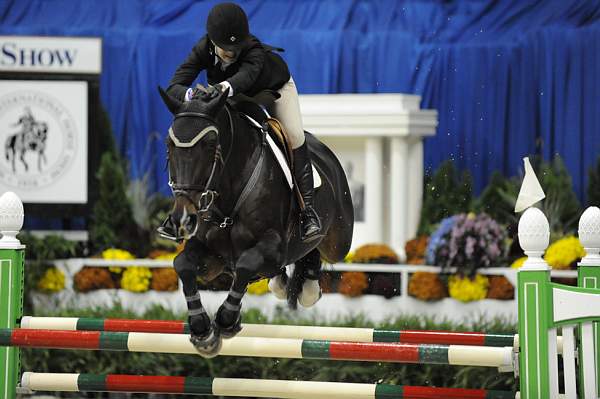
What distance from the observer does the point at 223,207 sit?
4.62 meters

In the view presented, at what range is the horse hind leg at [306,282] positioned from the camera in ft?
18.3

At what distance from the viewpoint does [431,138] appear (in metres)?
9.10

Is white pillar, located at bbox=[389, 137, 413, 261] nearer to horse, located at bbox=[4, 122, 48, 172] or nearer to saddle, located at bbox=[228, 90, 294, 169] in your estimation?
horse, located at bbox=[4, 122, 48, 172]

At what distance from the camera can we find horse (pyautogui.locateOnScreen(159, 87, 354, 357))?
14.0ft

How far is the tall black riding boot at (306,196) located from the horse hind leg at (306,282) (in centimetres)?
55

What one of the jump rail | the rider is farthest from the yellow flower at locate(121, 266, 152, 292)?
the jump rail

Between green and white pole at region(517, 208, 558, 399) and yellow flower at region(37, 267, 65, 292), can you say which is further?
yellow flower at region(37, 267, 65, 292)

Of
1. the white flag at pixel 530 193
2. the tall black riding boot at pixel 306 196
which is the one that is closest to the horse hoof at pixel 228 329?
the tall black riding boot at pixel 306 196

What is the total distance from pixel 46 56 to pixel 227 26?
4.75 metres

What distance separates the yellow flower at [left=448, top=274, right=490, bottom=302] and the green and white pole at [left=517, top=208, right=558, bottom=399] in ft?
12.5

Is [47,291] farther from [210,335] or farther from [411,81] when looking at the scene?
[210,335]

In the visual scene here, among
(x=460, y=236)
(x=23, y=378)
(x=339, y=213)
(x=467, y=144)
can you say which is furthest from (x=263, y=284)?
(x=23, y=378)

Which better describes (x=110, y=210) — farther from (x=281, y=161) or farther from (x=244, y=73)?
(x=244, y=73)

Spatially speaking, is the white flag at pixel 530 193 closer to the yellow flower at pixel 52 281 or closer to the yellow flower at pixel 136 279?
the yellow flower at pixel 136 279
